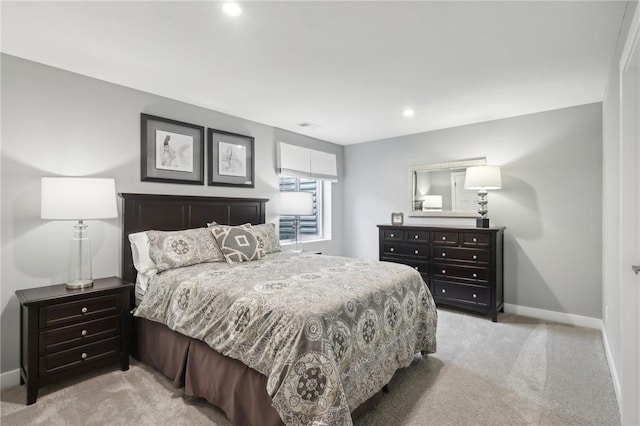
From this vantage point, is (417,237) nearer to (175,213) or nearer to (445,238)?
(445,238)

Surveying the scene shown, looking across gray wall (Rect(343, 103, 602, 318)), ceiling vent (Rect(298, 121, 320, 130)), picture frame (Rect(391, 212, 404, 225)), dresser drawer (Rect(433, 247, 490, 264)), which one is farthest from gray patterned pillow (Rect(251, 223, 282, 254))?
gray wall (Rect(343, 103, 602, 318))

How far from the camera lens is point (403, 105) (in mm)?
3498

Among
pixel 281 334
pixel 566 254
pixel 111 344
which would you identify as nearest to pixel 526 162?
pixel 566 254

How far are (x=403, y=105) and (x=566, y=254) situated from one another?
247 cm

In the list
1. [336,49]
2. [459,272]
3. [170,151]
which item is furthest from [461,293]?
[170,151]

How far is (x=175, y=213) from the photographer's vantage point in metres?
3.25

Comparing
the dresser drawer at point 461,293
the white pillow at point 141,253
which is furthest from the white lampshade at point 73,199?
the dresser drawer at point 461,293

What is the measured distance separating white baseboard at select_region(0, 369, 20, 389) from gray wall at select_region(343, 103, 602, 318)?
14.9 ft

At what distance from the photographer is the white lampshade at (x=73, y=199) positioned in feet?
7.45

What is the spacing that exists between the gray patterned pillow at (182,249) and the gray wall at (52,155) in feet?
1.55

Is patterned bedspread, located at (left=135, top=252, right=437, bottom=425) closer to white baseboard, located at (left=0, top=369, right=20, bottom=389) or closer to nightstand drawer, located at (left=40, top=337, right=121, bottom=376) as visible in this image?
nightstand drawer, located at (left=40, top=337, right=121, bottom=376)

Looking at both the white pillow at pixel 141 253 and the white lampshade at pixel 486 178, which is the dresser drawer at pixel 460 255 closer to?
the white lampshade at pixel 486 178

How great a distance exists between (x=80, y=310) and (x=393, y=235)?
3.46 meters

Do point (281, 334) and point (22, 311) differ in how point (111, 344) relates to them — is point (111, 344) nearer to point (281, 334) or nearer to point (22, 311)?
point (22, 311)
